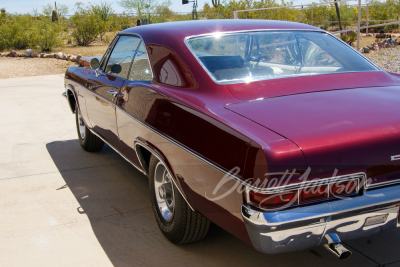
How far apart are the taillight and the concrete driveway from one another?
0.92 metres

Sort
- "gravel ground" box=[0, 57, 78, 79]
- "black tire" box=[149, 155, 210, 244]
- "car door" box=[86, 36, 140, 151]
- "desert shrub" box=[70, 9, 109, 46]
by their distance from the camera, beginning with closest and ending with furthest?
"black tire" box=[149, 155, 210, 244] → "car door" box=[86, 36, 140, 151] → "gravel ground" box=[0, 57, 78, 79] → "desert shrub" box=[70, 9, 109, 46]

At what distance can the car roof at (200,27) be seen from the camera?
3.18 meters

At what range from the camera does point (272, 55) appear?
327 cm

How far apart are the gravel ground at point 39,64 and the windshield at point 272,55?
24.5 feet

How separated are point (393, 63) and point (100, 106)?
24.9 feet

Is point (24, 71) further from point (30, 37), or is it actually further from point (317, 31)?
point (317, 31)

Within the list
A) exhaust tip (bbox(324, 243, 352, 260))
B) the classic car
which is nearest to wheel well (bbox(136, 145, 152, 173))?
the classic car

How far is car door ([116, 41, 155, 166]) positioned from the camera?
3062mm

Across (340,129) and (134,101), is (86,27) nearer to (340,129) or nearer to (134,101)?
(134,101)

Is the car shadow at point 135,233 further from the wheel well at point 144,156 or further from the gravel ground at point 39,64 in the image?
the gravel ground at point 39,64

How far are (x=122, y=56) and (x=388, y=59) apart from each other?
27.0 feet

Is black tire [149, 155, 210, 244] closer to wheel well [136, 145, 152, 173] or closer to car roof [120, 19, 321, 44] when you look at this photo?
wheel well [136, 145, 152, 173]

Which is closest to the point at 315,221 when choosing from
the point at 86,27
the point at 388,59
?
the point at 388,59

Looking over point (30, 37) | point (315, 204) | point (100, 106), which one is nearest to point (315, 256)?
point (315, 204)
